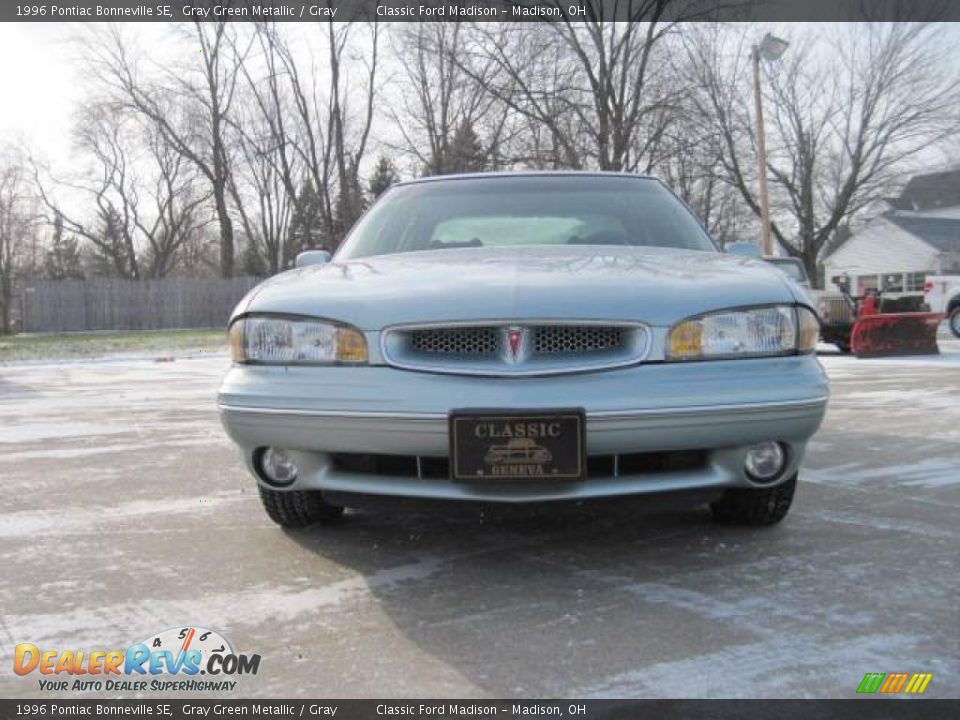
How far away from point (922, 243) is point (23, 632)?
43.4 meters

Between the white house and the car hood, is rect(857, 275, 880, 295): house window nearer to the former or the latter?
the white house

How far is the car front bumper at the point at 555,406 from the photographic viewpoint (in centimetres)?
240

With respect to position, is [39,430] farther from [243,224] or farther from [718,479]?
[243,224]

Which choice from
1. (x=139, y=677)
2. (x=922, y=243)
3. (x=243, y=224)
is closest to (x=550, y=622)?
(x=139, y=677)

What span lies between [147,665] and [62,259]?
214 ft

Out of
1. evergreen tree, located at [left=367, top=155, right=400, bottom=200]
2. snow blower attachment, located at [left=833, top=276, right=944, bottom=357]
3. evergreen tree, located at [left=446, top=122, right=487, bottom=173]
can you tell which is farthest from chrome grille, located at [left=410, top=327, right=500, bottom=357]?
evergreen tree, located at [left=367, top=155, right=400, bottom=200]

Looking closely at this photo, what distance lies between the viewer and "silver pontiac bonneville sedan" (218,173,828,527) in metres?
2.39

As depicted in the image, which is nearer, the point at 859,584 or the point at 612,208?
the point at 859,584

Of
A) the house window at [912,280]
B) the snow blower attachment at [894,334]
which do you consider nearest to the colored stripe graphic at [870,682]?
the snow blower attachment at [894,334]

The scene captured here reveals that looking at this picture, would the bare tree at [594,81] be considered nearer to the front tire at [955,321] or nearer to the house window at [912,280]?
the front tire at [955,321]

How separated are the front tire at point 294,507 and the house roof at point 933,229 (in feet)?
138

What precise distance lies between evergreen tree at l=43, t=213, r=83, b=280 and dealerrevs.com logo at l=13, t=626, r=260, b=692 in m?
61.4

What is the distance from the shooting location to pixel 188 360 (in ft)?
49.8

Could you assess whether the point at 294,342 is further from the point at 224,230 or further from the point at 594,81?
the point at 224,230
